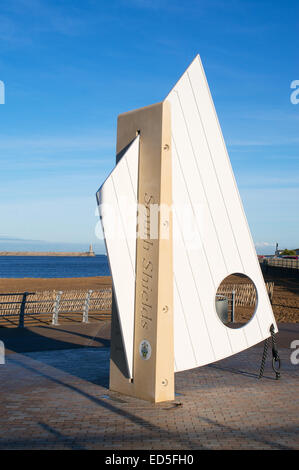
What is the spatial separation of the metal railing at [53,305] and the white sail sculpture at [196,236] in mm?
7772

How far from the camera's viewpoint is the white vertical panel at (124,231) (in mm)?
7008

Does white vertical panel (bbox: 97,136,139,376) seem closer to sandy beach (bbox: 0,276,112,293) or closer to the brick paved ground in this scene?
the brick paved ground

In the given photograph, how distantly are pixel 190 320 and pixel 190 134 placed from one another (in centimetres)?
268

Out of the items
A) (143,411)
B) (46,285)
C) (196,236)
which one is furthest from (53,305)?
(46,285)

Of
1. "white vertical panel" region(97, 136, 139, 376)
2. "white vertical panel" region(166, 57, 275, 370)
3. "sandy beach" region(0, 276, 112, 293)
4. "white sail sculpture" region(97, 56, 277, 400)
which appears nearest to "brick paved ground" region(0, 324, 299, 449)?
"white sail sculpture" region(97, 56, 277, 400)

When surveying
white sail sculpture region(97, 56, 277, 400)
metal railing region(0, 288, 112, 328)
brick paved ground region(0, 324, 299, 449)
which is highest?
white sail sculpture region(97, 56, 277, 400)

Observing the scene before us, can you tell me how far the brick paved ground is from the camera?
5453 millimetres

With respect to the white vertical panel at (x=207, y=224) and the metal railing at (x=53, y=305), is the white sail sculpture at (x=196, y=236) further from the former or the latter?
the metal railing at (x=53, y=305)

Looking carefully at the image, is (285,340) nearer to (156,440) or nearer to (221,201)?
(221,201)

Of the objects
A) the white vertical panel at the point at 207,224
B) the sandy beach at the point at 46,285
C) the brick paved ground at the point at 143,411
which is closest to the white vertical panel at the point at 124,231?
the white vertical panel at the point at 207,224

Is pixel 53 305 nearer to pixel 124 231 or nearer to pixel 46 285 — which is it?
pixel 124 231

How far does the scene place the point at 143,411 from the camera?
6.59 metres

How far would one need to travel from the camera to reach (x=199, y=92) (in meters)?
7.55

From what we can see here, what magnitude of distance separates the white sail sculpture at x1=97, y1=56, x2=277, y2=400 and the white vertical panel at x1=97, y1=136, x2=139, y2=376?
0.5 inches
